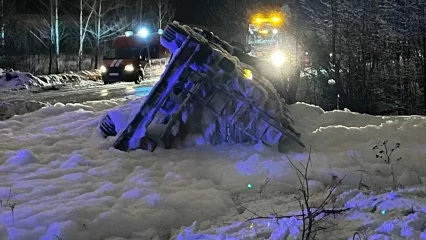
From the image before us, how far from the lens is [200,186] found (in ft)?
15.9

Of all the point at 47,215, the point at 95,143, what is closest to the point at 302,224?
the point at 47,215

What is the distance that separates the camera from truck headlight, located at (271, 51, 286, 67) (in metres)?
13.3

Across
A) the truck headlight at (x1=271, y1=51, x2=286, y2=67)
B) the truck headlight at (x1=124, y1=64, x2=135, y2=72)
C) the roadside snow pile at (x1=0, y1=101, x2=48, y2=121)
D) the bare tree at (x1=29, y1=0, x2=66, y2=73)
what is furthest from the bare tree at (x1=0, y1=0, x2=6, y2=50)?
the roadside snow pile at (x1=0, y1=101, x2=48, y2=121)

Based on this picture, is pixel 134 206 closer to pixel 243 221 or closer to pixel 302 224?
pixel 243 221

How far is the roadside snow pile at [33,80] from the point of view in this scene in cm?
2341

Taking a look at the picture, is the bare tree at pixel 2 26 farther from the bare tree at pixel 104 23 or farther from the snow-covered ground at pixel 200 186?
the snow-covered ground at pixel 200 186

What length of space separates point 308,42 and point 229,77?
9.71 meters

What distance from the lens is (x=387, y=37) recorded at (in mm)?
12844

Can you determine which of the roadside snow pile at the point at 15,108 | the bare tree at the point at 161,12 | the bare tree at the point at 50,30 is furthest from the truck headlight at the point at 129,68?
the bare tree at the point at 161,12

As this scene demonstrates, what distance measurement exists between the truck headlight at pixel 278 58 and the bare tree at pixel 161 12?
27610mm

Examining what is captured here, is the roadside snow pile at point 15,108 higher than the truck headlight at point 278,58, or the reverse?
the truck headlight at point 278,58

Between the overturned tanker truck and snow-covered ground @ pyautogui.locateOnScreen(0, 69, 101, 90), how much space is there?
18.3m

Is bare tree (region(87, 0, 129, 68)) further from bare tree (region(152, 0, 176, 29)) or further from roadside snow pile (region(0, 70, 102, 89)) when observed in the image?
roadside snow pile (region(0, 70, 102, 89))

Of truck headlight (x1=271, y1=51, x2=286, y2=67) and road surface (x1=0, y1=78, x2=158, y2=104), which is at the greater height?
truck headlight (x1=271, y1=51, x2=286, y2=67)
